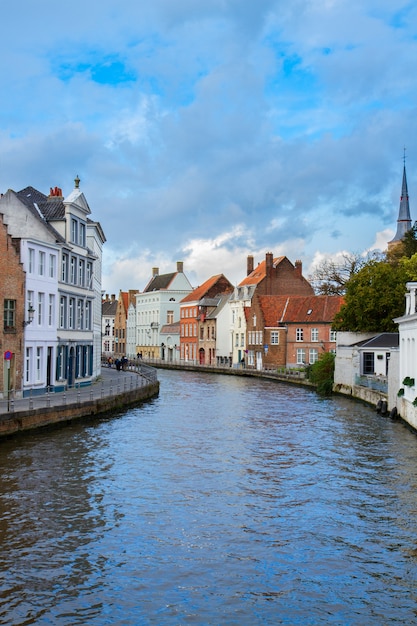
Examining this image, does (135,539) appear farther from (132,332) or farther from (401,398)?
(132,332)

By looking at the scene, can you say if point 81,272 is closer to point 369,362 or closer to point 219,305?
point 369,362

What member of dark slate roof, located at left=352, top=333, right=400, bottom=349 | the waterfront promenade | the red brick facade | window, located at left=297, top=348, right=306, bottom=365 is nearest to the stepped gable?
window, located at left=297, top=348, right=306, bottom=365

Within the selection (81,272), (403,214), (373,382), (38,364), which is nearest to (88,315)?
(81,272)

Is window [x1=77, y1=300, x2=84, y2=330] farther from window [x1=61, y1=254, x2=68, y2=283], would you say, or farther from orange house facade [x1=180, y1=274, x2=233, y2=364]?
orange house facade [x1=180, y1=274, x2=233, y2=364]

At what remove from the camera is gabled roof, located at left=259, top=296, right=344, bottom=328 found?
77812 mm

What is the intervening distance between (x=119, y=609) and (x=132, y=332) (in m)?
124

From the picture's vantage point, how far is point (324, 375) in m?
59.5

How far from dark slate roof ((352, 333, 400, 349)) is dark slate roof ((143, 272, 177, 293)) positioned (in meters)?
72.0

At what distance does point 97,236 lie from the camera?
55.4 metres

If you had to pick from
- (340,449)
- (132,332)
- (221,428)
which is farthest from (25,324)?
(132,332)

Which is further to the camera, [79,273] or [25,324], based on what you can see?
[79,273]

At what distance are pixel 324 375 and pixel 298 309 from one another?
21.6 meters

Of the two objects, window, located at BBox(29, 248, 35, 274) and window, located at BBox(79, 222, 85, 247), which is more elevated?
window, located at BBox(79, 222, 85, 247)

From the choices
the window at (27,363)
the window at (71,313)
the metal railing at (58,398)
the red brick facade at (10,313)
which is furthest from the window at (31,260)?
the window at (71,313)
